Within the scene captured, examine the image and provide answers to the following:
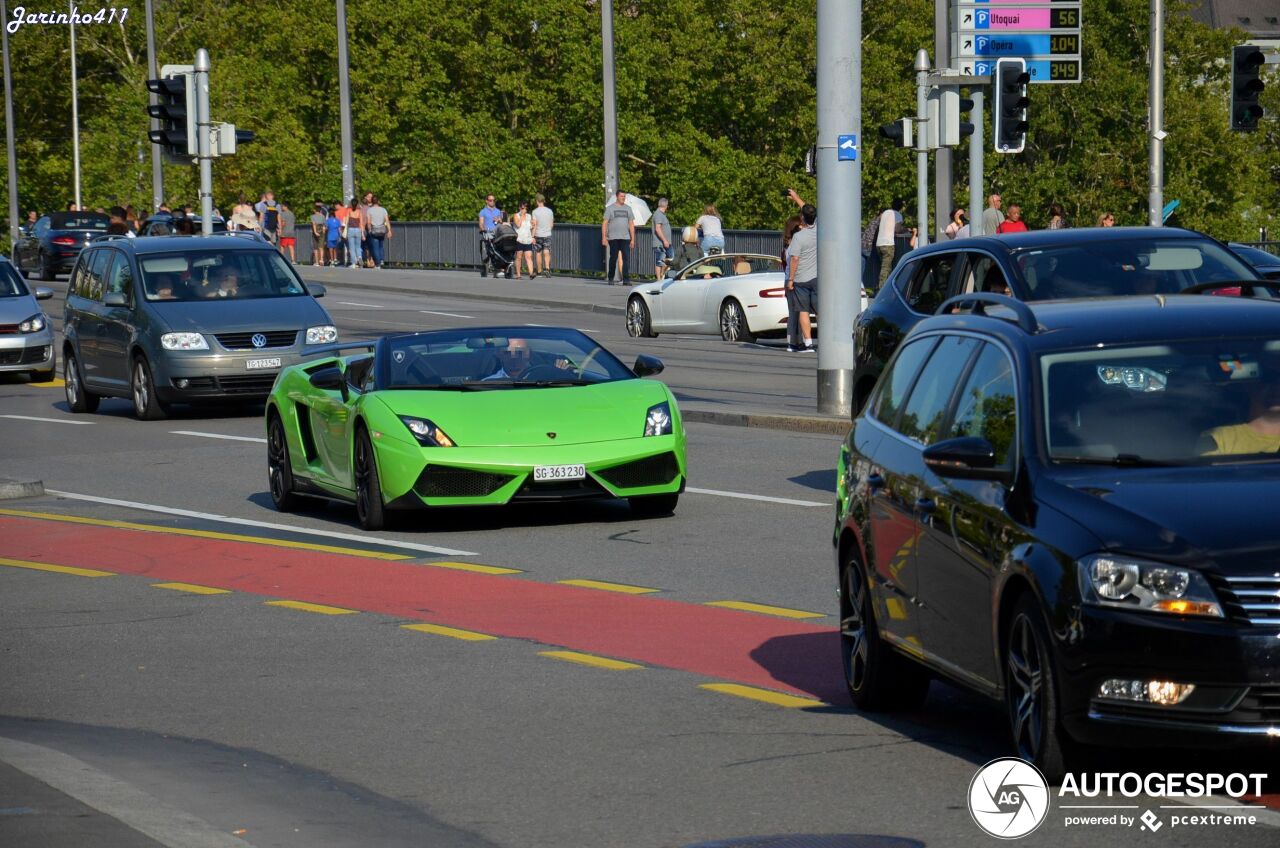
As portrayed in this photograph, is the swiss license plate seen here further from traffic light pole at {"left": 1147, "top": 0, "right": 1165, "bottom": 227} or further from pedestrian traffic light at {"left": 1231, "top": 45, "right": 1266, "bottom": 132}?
traffic light pole at {"left": 1147, "top": 0, "right": 1165, "bottom": 227}

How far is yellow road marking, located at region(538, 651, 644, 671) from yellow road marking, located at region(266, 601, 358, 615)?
5.68 feet

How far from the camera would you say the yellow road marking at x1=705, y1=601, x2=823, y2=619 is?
1088 cm

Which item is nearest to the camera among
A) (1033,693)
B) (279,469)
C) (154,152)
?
(1033,693)

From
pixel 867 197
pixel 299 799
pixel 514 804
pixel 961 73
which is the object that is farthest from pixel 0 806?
pixel 867 197

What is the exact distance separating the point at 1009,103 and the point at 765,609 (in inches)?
643

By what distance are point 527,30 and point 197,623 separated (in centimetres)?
6892

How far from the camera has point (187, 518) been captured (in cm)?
1609

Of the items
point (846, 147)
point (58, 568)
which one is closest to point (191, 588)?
point (58, 568)

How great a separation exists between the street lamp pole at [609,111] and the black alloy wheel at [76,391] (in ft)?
76.0

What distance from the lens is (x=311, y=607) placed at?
38.2 feet

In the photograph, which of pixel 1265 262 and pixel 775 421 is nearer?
pixel 1265 262

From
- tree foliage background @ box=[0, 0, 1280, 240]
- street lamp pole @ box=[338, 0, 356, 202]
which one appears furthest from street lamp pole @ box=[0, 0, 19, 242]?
street lamp pole @ box=[338, 0, 356, 202]

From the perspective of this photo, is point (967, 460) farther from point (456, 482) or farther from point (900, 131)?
point (900, 131)

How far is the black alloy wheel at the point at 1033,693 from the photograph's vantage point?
21.9 feet
